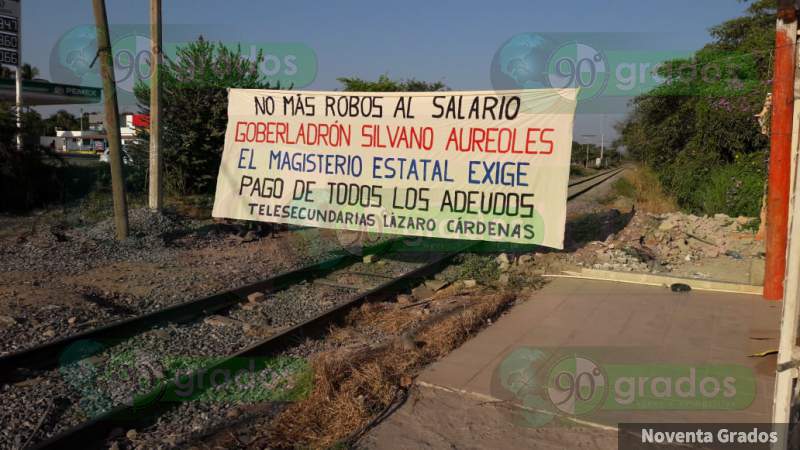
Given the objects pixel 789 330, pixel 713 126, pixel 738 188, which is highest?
pixel 713 126

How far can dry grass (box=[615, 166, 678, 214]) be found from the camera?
686 inches

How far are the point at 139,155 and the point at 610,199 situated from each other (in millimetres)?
15514

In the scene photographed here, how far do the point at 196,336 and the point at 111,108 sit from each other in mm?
6077

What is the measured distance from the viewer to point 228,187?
30.4 ft

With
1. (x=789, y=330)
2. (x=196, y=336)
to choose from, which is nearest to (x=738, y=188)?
(x=196, y=336)

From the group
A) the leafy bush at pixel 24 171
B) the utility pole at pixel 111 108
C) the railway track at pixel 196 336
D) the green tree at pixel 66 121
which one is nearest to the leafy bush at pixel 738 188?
the railway track at pixel 196 336

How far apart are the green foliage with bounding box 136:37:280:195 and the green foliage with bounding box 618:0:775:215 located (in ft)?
40.0

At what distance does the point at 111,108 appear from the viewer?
34.7ft

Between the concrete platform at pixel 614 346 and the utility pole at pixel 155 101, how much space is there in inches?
326

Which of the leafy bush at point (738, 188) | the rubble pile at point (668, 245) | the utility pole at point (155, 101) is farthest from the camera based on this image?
the leafy bush at point (738, 188)

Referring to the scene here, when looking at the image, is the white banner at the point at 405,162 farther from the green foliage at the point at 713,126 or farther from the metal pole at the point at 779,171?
the green foliage at the point at 713,126

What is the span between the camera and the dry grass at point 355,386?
13.6ft

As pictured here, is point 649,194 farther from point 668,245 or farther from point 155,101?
point 155,101

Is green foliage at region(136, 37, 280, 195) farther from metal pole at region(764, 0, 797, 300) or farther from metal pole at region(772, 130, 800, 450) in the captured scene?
metal pole at region(772, 130, 800, 450)
